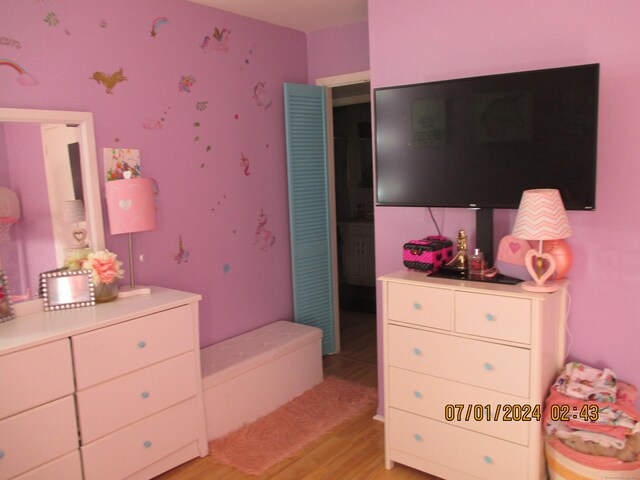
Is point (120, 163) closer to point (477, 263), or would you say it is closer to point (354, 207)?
point (477, 263)

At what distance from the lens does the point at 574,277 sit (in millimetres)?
2242

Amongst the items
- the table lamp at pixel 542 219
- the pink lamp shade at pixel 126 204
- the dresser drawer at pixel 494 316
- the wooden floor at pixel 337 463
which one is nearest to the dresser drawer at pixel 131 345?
the pink lamp shade at pixel 126 204

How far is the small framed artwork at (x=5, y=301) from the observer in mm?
2152

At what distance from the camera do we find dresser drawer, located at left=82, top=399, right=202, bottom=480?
2.18 meters

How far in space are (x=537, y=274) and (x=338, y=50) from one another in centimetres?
224

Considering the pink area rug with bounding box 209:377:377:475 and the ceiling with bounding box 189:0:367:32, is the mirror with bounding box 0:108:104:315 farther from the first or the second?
the pink area rug with bounding box 209:377:377:475

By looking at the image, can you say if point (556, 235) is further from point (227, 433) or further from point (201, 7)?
point (201, 7)

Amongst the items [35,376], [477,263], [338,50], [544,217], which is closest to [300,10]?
[338,50]

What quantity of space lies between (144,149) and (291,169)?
1093 mm

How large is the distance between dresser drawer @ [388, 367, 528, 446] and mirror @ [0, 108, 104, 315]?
162cm

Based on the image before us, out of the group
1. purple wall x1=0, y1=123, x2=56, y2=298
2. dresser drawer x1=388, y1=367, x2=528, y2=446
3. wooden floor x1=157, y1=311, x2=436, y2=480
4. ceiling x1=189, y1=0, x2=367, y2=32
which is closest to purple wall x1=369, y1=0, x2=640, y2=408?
dresser drawer x1=388, y1=367, x2=528, y2=446

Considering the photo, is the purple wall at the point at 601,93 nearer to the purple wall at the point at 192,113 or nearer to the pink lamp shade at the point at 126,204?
the purple wall at the point at 192,113

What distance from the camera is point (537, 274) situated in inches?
81.0

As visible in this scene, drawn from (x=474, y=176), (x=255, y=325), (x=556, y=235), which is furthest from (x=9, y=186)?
(x=556, y=235)
